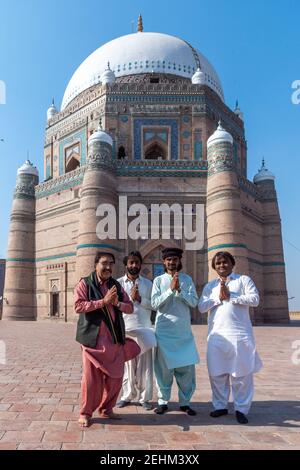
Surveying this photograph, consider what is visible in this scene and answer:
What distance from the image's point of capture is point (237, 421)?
11.3 ft

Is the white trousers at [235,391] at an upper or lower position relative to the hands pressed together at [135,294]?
lower

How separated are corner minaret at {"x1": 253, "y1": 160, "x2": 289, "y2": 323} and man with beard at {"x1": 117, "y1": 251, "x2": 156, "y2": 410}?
15.1 metres

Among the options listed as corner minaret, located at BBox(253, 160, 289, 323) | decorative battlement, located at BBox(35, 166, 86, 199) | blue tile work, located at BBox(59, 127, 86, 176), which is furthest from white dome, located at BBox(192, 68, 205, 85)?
decorative battlement, located at BBox(35, 166, 86, 199)

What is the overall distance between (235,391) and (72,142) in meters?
18.7

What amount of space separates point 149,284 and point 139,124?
15.6 m

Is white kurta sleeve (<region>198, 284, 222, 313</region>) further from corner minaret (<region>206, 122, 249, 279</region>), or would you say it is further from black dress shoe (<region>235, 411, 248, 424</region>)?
corner minaret (<region>206, 122, 249, 279</region>)

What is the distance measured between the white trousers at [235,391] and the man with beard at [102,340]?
2.46 feet

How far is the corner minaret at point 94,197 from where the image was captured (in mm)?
15258

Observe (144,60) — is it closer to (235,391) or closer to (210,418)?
(235,391)

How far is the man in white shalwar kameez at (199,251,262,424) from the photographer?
3.66 m
